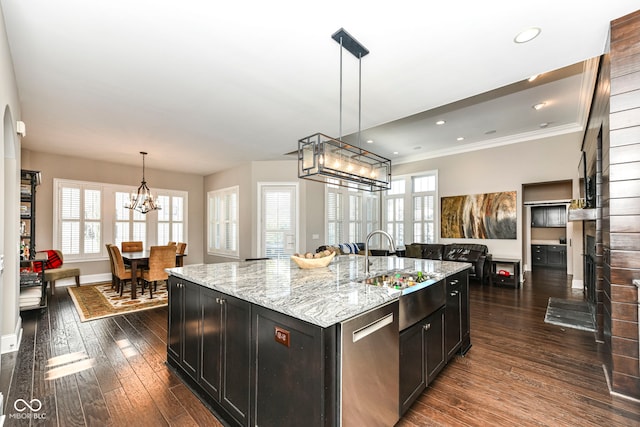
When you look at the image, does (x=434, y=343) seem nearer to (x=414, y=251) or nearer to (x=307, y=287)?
(x=307, y=287)

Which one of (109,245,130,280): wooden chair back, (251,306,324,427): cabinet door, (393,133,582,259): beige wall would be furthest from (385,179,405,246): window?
(251,306,324,427): cabinet door

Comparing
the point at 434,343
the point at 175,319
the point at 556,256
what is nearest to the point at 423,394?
the point at 434,343

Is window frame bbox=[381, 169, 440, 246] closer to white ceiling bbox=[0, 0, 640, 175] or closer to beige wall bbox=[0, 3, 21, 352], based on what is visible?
white ceiling bbox=[0, 0, 640, 175]

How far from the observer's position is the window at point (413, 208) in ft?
24.6

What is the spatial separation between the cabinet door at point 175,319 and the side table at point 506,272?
598 centimetres

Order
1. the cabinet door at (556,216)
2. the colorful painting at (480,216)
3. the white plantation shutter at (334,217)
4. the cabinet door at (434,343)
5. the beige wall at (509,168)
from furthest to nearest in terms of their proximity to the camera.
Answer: the cabinet door at (556,216) < the white plantation shutter at (334,217) < the colorful painting at (480,216) < the beige wall at (509,168) < the cabinet door at (434,343)

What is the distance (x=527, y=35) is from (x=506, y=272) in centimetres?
504

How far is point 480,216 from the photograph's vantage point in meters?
6.64

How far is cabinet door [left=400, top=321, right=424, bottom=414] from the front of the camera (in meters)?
1.89

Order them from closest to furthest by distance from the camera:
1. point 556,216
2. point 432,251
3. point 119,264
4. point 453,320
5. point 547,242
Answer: point 453,320 < point 119,264 < point 432,251 < point 556,216 < point 547,242

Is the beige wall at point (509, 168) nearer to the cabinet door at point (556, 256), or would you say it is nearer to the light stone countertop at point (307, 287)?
the cabinet door at point (556, 256)

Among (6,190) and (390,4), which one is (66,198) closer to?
(6,190)

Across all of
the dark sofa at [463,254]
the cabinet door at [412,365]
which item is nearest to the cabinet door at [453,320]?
the cabinet door at [412,365]

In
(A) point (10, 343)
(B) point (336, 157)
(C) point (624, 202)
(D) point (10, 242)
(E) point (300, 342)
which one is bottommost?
(A) point (10, 343)
